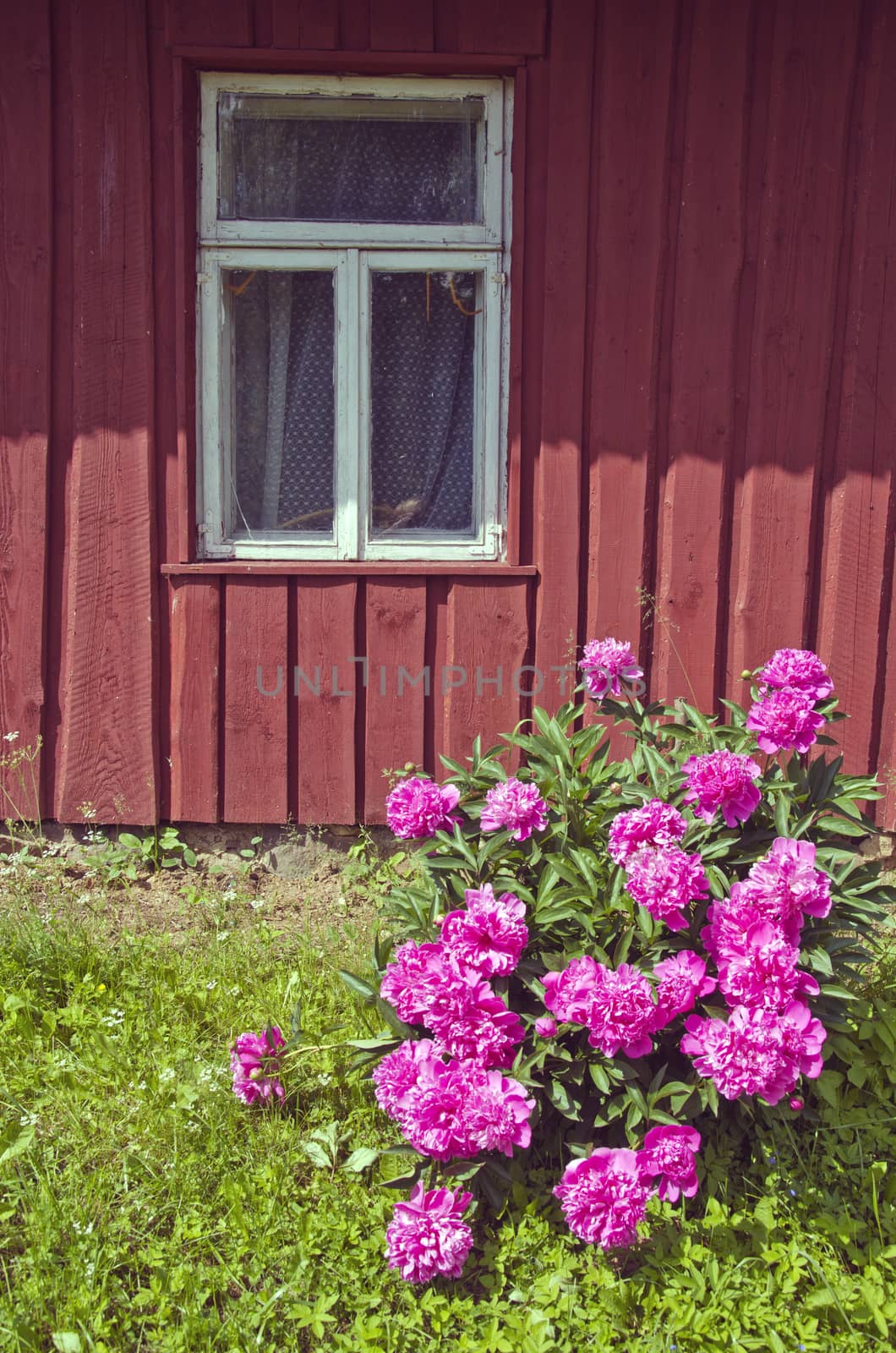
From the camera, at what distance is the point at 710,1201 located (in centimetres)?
190

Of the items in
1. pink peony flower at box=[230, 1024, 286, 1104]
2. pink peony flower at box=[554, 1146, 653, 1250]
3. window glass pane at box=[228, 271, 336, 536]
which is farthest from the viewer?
window glass pane at box=[228, 271, 336, 536]

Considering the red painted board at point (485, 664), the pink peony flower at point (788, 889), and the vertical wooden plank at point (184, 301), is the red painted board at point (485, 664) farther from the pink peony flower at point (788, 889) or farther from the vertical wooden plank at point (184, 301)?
the pink peony flower at point (788, 889)

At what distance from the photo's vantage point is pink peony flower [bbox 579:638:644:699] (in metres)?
2.23

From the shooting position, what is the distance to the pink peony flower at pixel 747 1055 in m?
1.72

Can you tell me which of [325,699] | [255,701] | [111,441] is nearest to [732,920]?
[325,699]

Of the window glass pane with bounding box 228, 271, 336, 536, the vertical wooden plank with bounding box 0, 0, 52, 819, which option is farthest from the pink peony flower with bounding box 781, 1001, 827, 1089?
the vertical wooden plank with bounding box 0, 0, 52, 819

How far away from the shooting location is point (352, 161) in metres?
3.23

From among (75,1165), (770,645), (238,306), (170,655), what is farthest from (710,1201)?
(238,306)

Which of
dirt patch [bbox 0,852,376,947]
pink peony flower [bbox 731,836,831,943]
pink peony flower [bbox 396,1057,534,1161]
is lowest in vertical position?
dirt patch [bbox 0,852,376,947]

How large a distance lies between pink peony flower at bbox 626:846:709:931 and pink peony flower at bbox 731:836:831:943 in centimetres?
12

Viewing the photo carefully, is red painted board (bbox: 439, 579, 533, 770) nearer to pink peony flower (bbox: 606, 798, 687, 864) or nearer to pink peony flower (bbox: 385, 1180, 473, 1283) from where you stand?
pink peony flower (bbox: 606, 798, 687, 864)

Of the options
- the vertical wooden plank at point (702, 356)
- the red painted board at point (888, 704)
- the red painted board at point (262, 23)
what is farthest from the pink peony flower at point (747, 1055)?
the red painted board at point (262, 23)

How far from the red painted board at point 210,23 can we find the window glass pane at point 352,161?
0.66 ft

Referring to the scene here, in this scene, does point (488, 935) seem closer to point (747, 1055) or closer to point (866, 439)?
point (747, 1055)
